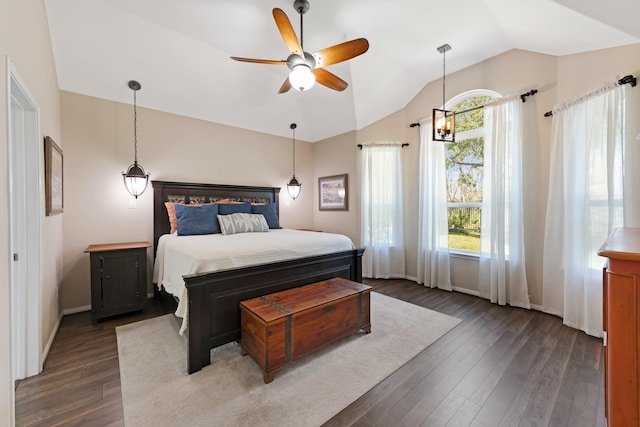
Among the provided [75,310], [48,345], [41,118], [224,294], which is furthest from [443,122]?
[75,310]

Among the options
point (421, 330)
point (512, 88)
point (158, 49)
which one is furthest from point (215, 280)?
point (512, 88)

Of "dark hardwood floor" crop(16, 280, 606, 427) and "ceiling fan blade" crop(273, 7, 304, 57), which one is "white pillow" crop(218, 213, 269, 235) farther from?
"ceiling fan blade" crop(273, 7, 304, 57)

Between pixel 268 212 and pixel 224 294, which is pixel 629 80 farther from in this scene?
pixel 268 212

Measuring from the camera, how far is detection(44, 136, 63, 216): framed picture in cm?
235

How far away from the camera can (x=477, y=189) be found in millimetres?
3928

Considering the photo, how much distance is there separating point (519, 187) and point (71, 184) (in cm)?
562

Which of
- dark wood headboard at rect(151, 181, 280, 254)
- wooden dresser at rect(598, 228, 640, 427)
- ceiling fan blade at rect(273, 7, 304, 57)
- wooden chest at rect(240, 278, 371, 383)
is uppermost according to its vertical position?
ceiling fan blade at rect(273, 7, 304, 57)

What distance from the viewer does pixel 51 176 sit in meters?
2.44

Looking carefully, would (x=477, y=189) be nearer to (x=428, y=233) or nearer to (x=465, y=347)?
(x=428, y=233)

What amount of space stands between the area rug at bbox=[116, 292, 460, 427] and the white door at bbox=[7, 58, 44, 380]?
63 centimetres

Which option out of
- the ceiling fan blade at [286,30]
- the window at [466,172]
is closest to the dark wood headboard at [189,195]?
the ceiling fan blade at [286,30]

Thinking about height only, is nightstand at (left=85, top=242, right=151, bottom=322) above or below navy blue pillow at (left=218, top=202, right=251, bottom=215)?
below

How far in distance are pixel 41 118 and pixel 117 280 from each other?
5.81ft

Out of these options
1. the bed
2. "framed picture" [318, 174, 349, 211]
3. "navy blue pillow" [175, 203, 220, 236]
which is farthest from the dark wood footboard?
"framed picture" [318, 174, 349, 211]
